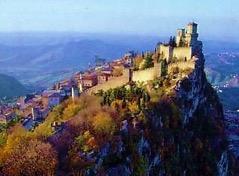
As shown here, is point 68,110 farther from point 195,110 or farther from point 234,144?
point 234,144

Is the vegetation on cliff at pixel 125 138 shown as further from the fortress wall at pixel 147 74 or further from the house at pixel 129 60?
the house at pixel 129 60

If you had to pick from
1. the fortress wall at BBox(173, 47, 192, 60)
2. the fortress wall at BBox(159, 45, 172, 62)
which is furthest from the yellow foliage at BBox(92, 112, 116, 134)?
the fortress wall at BBox(159, 45, 172, 62)

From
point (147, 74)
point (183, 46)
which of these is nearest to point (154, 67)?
point (147, 74)

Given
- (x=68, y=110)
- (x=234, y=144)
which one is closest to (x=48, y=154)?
(x=68, y=110)

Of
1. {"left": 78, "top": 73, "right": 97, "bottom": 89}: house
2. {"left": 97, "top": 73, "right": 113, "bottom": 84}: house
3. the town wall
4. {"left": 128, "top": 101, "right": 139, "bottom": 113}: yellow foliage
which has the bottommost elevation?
{"left": 78, "top": 73, "right": 97, "bottom": 89}: house

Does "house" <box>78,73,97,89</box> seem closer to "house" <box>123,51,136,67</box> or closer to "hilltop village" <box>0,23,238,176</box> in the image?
"hilltop village" <box>0,23,238,176</box>
